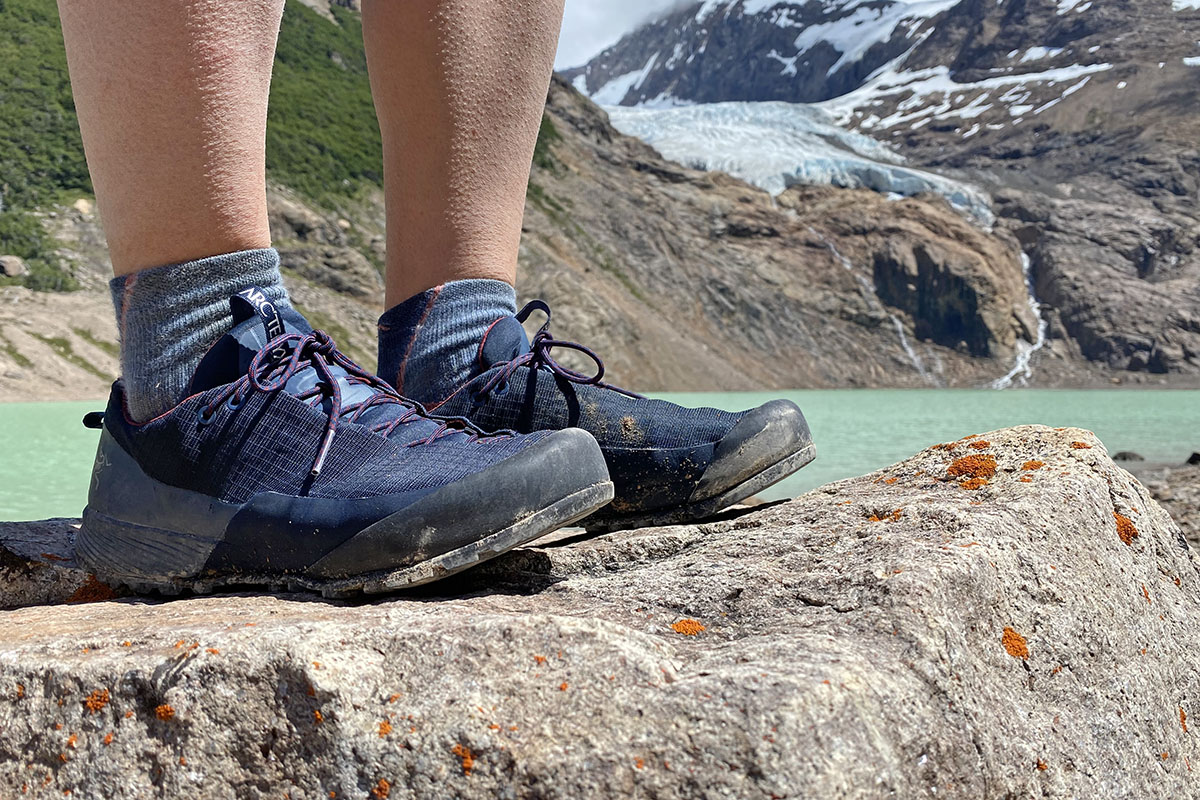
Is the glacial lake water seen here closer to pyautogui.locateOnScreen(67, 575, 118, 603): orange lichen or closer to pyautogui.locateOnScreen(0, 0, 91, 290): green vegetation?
pyautogui.locateOnScreen(67, 575, 118, 603): orange lichen

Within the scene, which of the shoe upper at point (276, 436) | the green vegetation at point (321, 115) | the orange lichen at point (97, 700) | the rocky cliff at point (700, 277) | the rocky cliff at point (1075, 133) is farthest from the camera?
the rocky cliff at point (1075, 133)

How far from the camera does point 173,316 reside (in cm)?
135

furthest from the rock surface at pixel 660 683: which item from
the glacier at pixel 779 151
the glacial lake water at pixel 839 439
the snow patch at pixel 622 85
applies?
the snow patch at pixel 622 85

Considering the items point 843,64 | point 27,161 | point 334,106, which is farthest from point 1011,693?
point 843,64

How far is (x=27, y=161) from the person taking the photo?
29516 mm

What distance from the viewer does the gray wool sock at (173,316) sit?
134 centimetres

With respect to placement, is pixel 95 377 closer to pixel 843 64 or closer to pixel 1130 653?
pixel 1130 653

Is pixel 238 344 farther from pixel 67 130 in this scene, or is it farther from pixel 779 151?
pixel 779 151

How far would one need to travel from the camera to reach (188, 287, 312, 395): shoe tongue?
54.2 inches

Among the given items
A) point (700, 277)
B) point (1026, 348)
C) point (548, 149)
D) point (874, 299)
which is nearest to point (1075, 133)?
point (1026, 348)

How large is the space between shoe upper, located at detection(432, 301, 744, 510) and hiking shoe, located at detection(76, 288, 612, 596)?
16cm

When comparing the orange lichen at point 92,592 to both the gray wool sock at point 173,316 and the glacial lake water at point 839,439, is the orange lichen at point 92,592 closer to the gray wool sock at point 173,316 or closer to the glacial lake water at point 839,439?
the gray wool sock at point 173,316

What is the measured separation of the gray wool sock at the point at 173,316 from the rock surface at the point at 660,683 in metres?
0.31

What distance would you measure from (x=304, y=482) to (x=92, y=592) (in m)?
0.52
